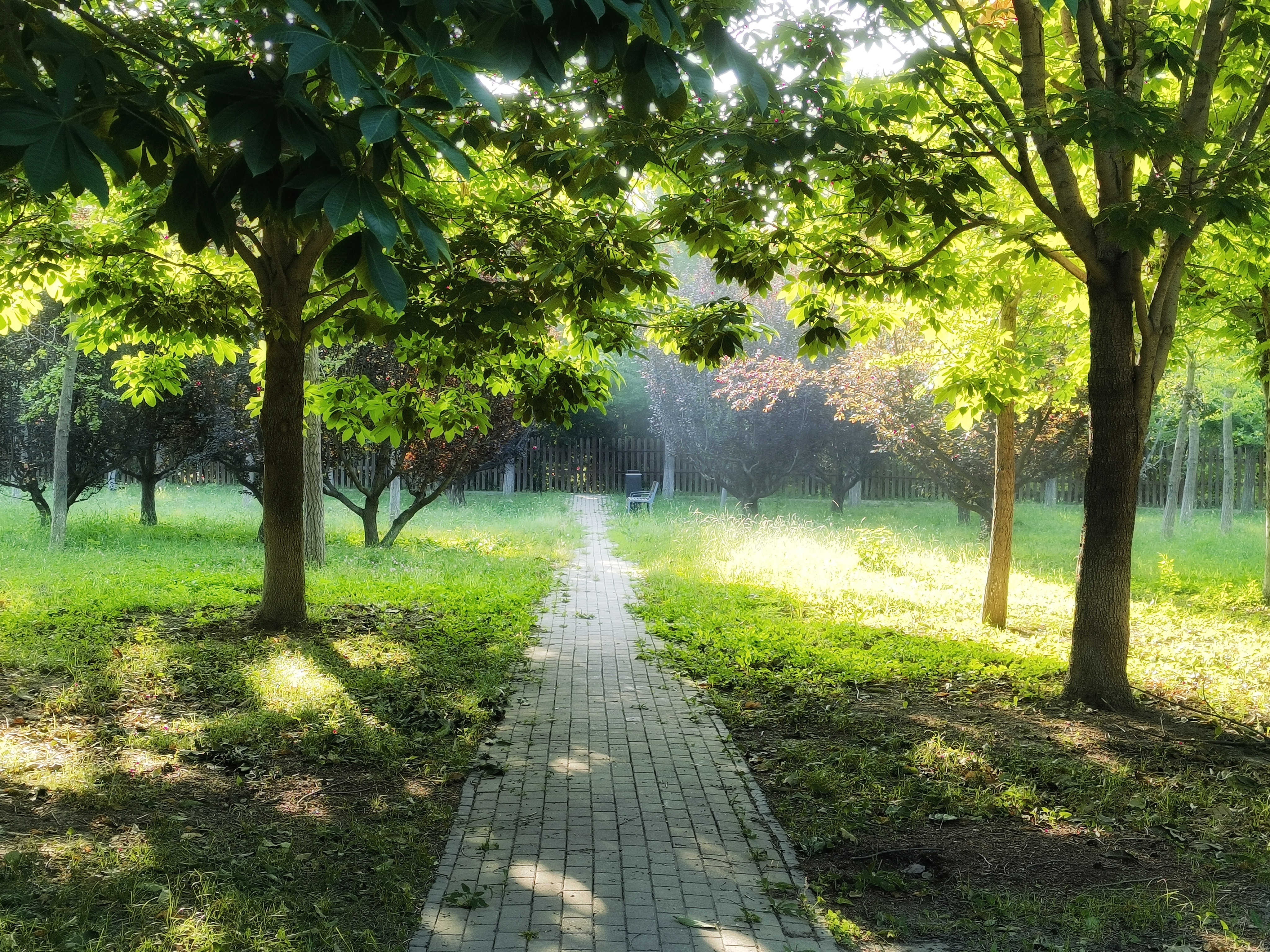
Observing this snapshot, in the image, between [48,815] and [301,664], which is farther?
[301,664]

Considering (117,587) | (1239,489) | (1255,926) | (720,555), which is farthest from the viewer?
(1239,489)

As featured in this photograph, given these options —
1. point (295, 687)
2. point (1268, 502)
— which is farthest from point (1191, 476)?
point (295, 687)

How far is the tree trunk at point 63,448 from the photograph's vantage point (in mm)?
13047

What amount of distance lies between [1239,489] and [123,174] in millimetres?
39823

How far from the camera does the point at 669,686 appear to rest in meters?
7.75

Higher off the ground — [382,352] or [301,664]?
[382,352]

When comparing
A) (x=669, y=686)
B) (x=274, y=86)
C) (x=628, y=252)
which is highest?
(x=628, y=252)

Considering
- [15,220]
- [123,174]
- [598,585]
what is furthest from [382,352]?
[123,174]

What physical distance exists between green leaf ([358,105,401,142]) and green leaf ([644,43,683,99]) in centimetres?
81

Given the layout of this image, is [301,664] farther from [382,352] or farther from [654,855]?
[382,352]

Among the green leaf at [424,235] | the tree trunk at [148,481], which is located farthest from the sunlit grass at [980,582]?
the tree trunk at [148,481]

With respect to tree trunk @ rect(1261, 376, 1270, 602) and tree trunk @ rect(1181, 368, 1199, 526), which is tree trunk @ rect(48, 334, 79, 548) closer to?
tree trunk @ rect(1261, 376, 1270, 602)

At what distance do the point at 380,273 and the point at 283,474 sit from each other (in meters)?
6.78

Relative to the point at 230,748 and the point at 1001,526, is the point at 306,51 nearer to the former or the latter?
the point at 230,748
